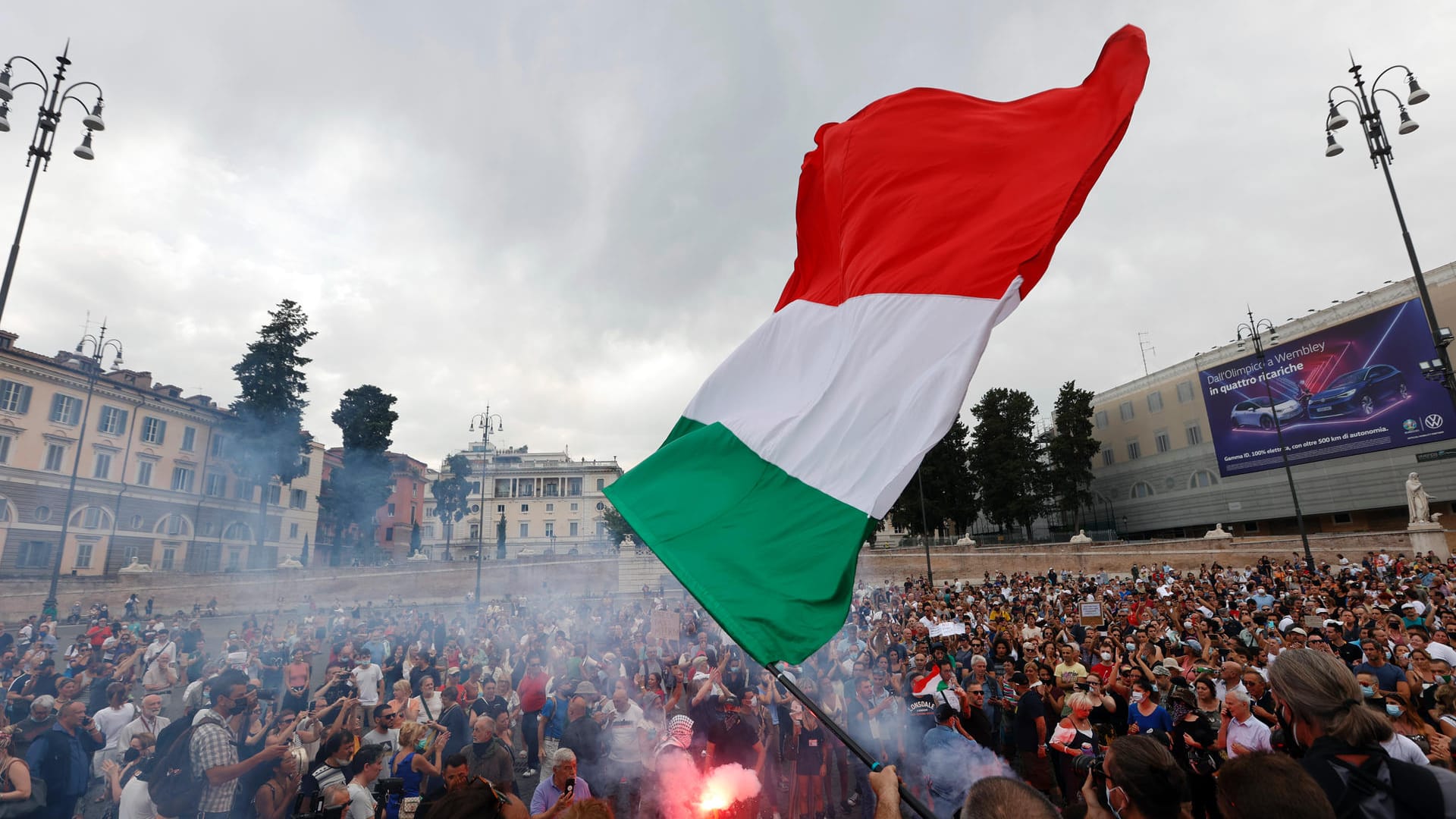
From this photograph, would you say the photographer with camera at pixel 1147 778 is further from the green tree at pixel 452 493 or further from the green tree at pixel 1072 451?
the green tree at pixel 452 493

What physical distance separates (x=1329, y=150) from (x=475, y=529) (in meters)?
87.0

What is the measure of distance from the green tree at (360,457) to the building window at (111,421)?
11355mm

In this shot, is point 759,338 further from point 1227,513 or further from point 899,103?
point 1227,513

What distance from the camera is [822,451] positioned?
4020mm

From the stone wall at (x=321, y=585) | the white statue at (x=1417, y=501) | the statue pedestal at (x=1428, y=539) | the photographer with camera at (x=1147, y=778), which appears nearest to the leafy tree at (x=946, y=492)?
the stone wall at (x=321, y=585)

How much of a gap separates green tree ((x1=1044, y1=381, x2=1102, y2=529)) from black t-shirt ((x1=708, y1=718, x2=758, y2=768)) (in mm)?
49709

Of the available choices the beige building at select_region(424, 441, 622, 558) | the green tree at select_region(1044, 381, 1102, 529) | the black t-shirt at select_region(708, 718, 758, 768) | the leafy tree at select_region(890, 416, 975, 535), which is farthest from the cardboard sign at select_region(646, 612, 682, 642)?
the beige building at select_region(424, 441, 622, 558)

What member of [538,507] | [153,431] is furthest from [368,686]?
[538,507]

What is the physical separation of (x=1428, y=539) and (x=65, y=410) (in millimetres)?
66366

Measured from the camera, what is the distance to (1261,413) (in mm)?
39062

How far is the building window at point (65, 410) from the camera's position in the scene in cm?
4041

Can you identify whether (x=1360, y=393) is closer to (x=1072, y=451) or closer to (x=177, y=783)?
(x=1072, y=451)

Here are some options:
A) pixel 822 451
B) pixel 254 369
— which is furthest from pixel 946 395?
pixel 254 369

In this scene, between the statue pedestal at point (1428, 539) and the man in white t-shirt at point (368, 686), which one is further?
the statue pedestal at point (1428, 539)
